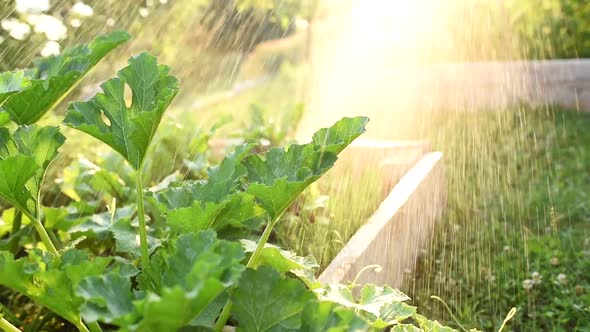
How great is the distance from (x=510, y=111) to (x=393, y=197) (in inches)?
99.6

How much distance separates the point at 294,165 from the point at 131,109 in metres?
0.29

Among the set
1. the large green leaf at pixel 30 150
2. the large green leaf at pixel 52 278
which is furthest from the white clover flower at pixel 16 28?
the large green leaf at pixel 52 278

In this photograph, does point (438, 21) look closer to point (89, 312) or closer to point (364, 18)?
point (364, 18)

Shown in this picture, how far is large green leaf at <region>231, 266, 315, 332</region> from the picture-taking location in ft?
3.21

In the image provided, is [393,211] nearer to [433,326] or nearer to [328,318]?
[433,326]

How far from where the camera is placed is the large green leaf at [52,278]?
0.96 meters

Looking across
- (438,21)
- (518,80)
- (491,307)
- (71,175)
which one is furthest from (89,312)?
(438,21)

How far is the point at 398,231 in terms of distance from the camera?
7.40 ft

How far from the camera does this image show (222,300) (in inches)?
43.8

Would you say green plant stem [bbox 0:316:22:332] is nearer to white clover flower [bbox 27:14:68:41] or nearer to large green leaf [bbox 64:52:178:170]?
large green leaf [bbox 64:52:178:170]

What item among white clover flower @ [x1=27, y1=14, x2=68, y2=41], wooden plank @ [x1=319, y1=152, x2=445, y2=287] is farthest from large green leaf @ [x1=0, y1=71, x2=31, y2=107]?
white clover flower @ [x1=27, y1=14, x2=68, y2=41]

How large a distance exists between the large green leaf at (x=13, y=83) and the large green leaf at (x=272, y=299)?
58 cm

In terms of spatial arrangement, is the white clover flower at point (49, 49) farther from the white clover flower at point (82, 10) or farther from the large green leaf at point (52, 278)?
the large green leaf at point (52, 278)

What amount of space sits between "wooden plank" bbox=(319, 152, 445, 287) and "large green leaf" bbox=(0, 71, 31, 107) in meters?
0.79
